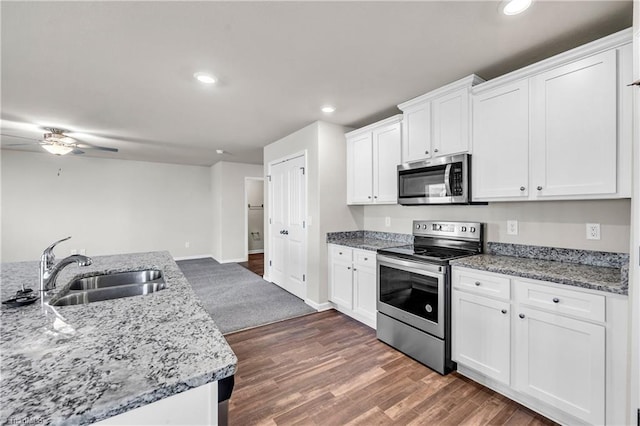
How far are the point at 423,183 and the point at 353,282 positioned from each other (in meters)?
1.36

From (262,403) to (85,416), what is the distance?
1575 millimetres

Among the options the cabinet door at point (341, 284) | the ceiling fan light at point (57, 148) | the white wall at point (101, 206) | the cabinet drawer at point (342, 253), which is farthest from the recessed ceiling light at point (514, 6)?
the white wall at point (101, 206)

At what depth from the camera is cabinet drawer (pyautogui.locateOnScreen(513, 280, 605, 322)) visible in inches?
60.6

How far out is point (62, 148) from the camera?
145 inches

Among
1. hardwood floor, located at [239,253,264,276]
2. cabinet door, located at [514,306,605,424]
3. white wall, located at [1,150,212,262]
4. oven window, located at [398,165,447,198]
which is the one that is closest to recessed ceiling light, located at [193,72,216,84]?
oven window, located at [398,165,447,198]

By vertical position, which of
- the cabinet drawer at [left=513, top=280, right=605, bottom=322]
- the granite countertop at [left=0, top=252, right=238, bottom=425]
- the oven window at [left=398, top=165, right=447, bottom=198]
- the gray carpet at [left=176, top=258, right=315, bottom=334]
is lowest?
the gray carpet at [left=176, top=258, right=315, bottom=334]

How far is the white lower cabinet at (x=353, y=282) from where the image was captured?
9.80ft

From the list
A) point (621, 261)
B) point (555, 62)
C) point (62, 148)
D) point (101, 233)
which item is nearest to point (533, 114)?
point (555, 62)

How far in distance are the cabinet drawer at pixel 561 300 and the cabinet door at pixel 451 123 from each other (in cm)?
118

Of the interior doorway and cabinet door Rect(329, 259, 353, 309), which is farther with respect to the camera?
the interior doorway

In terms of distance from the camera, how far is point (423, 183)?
2686 mm

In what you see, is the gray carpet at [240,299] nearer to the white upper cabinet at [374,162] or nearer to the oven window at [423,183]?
the white upper cabinet at [374,162]

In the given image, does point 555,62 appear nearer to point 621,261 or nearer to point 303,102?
point 621,261

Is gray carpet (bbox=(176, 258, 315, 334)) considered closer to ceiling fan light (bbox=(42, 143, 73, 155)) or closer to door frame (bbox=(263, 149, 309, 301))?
door frame (bbox=(263, 149, 309, 301))
